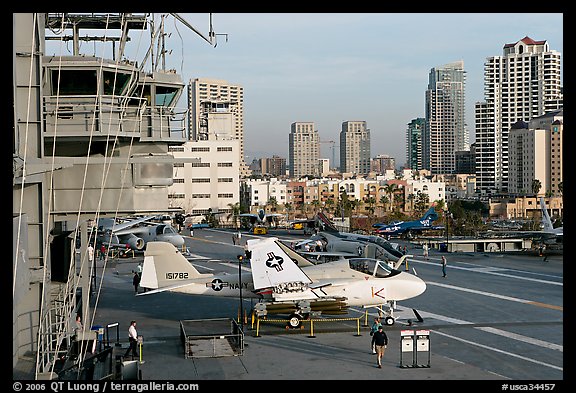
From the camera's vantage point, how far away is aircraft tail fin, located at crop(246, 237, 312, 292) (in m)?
27.7

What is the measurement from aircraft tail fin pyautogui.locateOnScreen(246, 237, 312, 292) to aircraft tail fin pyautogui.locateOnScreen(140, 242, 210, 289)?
13.8 feet

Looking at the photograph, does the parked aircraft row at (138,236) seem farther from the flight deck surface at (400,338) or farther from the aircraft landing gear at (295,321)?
the aircraft landing gear at (295,321)

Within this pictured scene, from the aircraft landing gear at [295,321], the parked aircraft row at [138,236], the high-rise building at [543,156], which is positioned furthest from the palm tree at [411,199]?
the aircraft landing gear at [295,321]

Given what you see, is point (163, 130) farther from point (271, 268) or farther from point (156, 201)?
point (271, 268)

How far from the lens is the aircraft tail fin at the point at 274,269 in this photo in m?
27.7

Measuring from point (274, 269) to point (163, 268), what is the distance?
19.1 ft

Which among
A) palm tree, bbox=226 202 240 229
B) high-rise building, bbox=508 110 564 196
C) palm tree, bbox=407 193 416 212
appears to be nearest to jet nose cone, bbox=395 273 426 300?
palm tree, bbox=226 202 240 229

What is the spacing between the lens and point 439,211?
139 meters

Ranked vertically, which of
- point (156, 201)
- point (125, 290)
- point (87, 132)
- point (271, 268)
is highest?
point (87, 132)

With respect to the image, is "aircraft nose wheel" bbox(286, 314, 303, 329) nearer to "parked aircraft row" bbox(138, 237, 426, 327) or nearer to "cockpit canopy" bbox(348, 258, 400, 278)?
"parked aircraft row" bbox(138, 237, 426, 327)

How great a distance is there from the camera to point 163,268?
3055cm

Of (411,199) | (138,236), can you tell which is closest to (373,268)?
(138,236)

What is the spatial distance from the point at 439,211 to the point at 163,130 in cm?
12008
